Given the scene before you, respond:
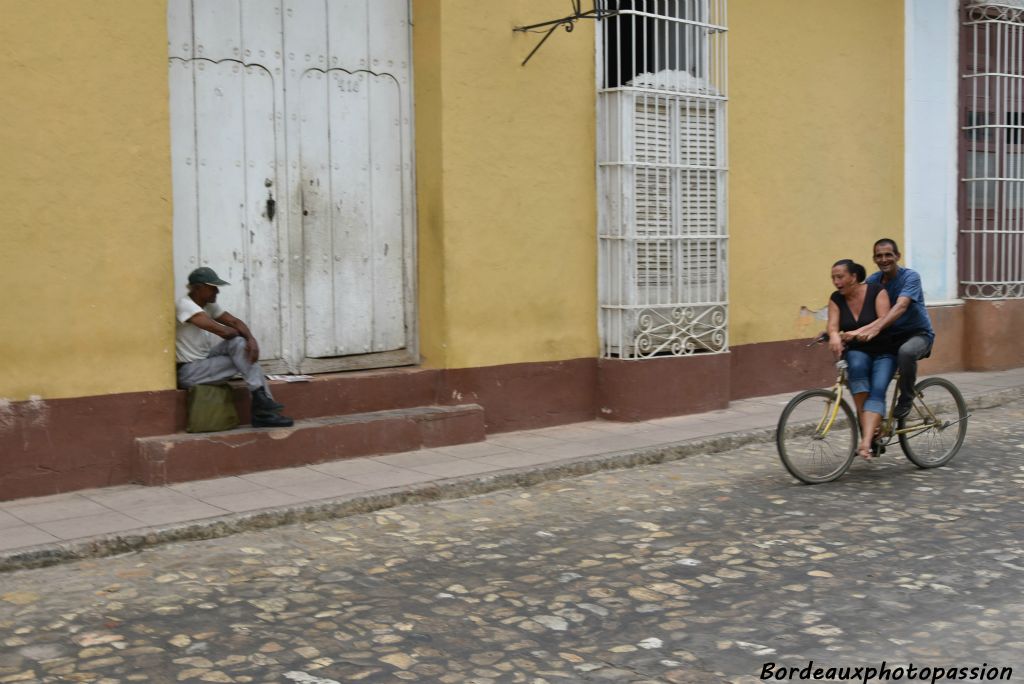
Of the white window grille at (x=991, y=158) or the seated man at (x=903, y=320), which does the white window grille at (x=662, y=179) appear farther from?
the white window grille at (x=991, y=158)

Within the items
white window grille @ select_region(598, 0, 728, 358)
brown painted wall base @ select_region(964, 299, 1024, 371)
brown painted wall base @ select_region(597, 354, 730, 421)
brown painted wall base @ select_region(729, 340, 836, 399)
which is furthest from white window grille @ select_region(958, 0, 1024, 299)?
brown painted wall base @ select_region(597, 354, 730, 421)

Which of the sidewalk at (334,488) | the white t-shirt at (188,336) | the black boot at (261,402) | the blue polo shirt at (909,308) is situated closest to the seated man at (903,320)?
the blue polo shirt at (909,308)

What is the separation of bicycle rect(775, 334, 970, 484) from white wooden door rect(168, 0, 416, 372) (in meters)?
3.38

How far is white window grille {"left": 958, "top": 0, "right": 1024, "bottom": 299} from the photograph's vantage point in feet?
44.5

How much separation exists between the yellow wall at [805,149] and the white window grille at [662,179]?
66cm

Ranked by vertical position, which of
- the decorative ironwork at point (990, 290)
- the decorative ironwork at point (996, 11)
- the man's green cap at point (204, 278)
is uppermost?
the decorative ironwork at point (996, 11)

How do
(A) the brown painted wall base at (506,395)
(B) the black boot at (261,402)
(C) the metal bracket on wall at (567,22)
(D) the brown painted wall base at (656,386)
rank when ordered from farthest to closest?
1. (D) the brown painted wall base at (656,386)
2. (C) the metal bracket on wall at (567,22)
3. (B) the black boot at (261,402)
4. (A) the brown painted wall base at (506,395)

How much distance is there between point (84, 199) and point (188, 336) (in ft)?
3.98

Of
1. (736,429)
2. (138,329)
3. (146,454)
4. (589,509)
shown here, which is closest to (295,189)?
(138,329)

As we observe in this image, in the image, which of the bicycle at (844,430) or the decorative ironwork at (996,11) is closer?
the bicycle at (844,430)

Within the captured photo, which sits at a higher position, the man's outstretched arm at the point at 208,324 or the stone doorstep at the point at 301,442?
the man's outstretched arm at the point at 208,324

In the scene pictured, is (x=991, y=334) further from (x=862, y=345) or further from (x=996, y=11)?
(x=862, y=345)

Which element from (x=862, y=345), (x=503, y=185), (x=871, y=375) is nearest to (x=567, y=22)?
(x=503, y=185)

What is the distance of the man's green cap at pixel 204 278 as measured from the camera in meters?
8.05
